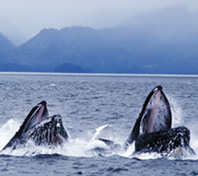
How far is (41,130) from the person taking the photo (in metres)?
15.6

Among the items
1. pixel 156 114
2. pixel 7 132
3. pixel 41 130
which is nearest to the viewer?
pixel 41 130

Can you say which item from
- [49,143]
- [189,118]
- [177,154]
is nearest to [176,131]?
[177,154]

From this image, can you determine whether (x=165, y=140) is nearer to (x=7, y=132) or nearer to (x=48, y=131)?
(x=48, y=131)

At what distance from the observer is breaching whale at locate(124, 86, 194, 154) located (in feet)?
49.5

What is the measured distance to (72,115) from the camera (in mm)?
34750

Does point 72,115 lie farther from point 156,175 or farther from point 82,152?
point 156,175

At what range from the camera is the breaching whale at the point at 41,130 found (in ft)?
51.4

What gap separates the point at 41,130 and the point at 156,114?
151 inches

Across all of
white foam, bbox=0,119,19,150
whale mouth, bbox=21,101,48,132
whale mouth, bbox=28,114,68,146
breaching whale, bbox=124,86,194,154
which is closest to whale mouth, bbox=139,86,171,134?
breaching whale, bbox=124,86,194,154

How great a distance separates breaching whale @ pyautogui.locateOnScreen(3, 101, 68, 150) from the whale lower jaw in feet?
8.69

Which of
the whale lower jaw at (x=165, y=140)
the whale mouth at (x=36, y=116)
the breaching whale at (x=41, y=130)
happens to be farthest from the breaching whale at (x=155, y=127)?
the whale mouth at (x=36, y=116)

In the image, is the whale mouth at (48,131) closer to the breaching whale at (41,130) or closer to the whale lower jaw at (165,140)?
the breaching whale at (41,130)

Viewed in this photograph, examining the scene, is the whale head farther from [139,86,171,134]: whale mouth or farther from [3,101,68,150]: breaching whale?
→ [3,101,68,150]: breaching whale

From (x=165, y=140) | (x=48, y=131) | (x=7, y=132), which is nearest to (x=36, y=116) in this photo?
(x=48, y=131)
